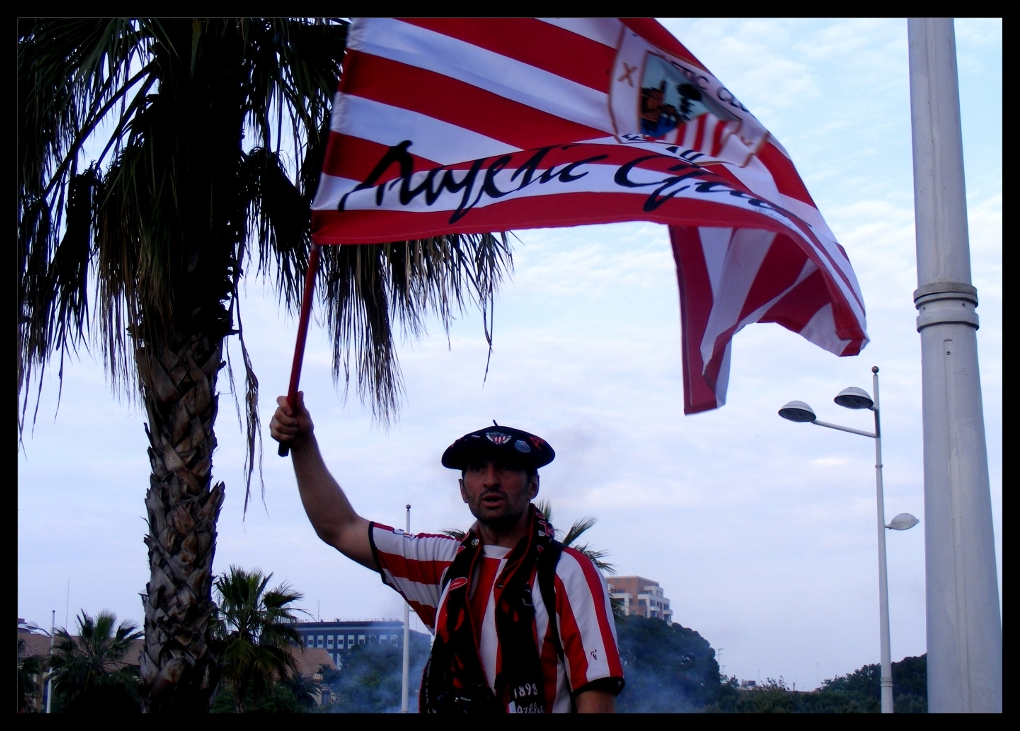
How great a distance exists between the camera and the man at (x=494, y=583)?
2.95 metres

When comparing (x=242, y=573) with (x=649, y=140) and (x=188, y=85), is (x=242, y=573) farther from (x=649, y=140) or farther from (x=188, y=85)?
(x=649, y=140)

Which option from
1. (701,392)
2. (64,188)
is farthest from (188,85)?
(701,392)

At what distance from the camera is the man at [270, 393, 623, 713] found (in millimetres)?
2945

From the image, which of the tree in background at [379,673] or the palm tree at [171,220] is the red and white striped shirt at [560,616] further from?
the tree in background at [379,673]

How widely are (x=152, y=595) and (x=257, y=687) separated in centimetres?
1372

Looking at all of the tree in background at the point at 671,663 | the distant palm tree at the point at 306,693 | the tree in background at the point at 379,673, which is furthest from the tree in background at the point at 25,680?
the tree in background at the point at 671,663

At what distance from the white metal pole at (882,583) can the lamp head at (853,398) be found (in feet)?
2.47

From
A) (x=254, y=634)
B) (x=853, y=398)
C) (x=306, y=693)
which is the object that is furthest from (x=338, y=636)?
(x=853, y=398)

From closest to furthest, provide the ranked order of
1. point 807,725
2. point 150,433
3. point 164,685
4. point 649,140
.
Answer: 1. point 807,725
2. point 649,140
3. point 164,685
4. point 150,433

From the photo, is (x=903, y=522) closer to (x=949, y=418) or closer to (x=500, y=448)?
(x=949, y=418)

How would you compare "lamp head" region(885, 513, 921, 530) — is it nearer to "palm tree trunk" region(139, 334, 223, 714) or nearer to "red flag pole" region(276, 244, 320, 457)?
"palm tree trunk" region(139, 334, 223, 714)

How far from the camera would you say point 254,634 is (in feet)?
62.3

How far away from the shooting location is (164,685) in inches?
230

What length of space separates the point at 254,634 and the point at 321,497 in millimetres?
16552
